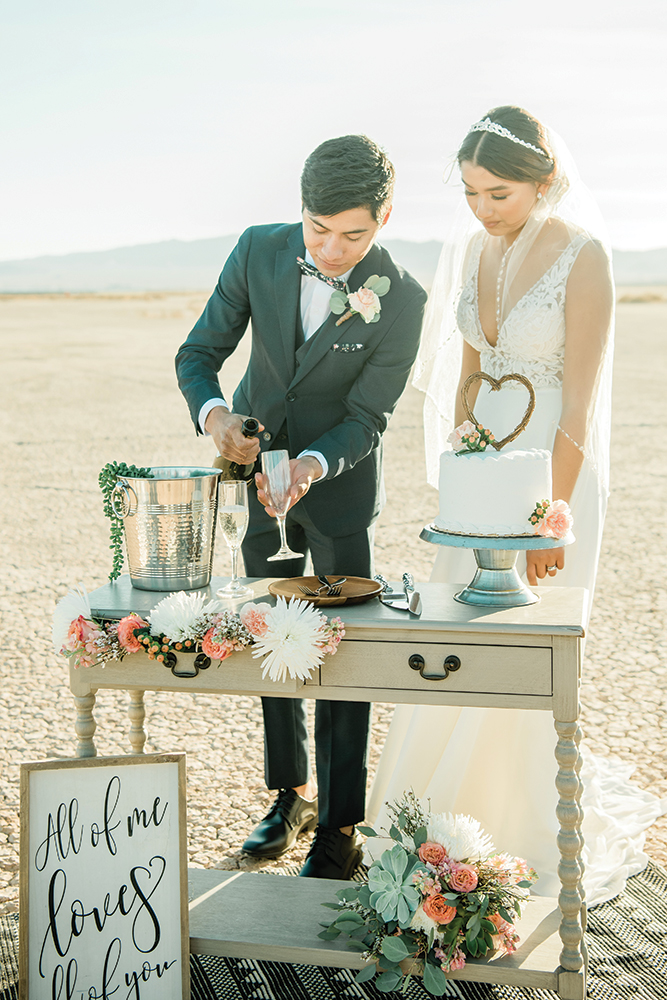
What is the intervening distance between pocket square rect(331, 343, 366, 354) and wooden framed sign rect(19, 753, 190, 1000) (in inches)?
50.2

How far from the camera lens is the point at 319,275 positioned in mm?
2764

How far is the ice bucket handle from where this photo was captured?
234cm

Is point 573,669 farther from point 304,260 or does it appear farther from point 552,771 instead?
point 304,260

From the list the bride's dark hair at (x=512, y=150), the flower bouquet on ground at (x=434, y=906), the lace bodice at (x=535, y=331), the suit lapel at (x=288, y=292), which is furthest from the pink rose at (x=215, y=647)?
the bride's dark hair at (x=512, y=150)

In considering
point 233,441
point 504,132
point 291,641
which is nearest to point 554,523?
point 291,641

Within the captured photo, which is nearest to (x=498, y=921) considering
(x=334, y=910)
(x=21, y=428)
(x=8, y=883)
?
(x=334, y=910)

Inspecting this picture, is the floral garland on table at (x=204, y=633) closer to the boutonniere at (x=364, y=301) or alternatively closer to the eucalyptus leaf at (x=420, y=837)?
the eucalyptus leaf at (x=420, y=837)

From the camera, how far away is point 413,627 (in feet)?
7.11

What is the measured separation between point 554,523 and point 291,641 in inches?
26.6

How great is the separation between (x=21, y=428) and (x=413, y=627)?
41.0 feet

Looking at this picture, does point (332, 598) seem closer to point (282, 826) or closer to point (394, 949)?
point (394, 949)

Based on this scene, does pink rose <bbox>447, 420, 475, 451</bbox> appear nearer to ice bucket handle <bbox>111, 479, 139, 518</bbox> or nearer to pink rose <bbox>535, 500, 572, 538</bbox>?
pink rose <bbox>535, 500, 572, 538</bbox>

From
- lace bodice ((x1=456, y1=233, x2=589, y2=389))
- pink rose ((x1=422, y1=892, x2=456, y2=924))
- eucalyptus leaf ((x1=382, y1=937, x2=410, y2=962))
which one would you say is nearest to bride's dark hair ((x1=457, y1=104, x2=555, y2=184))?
lace bodice ((x1=456, y1=233, x2=589, y2=389))

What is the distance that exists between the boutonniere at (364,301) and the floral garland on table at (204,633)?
968 millimetres
